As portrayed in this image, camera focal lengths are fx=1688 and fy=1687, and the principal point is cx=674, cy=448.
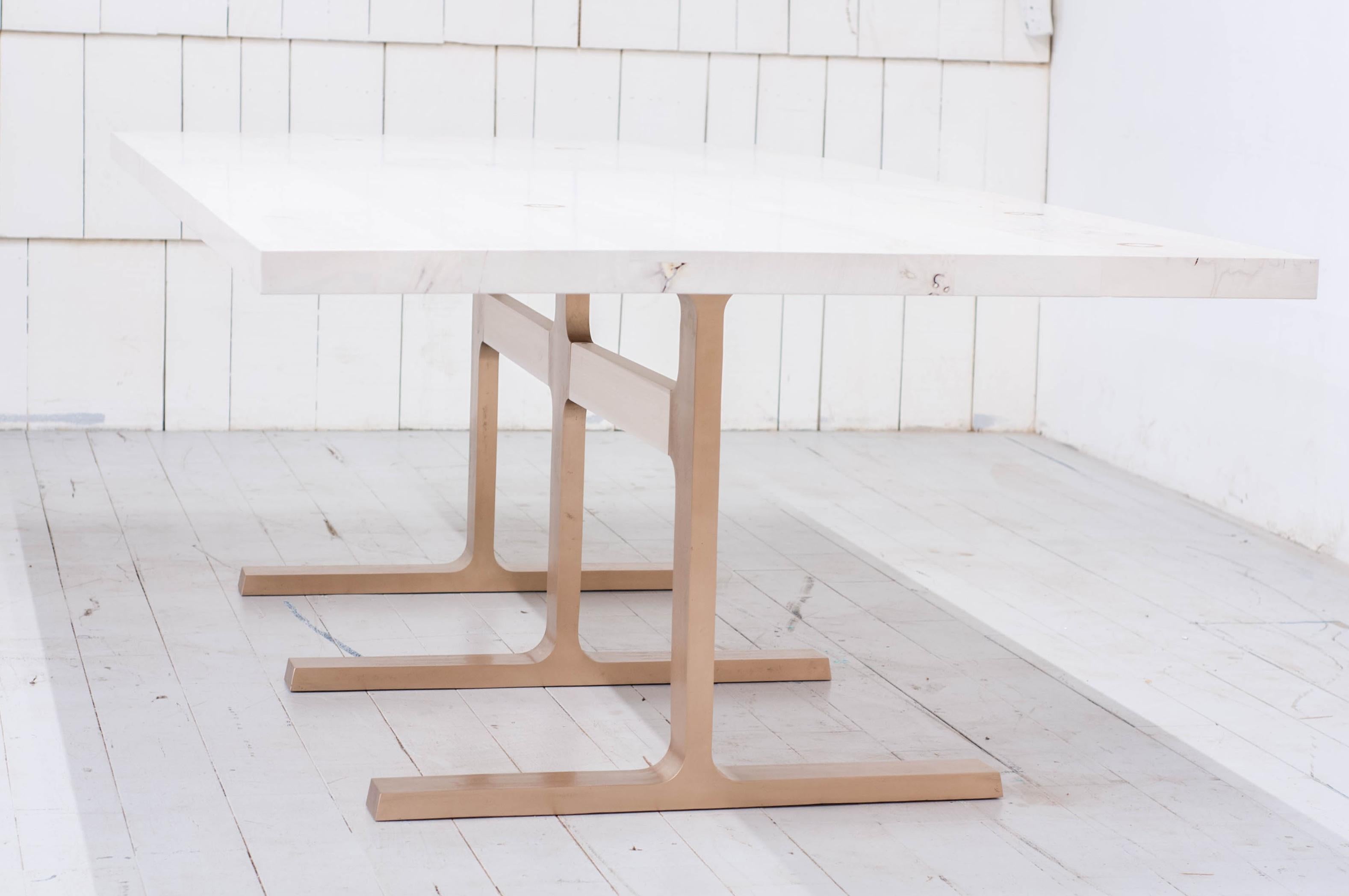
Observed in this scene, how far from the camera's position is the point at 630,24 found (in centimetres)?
432

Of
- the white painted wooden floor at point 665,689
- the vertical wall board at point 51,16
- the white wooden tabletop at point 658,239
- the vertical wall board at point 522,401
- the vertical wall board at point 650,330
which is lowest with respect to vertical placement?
the white painted wooden floor at point 665,689

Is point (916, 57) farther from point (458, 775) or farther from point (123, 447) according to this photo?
point (458, 775)

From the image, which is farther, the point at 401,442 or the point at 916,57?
the point at 916,57

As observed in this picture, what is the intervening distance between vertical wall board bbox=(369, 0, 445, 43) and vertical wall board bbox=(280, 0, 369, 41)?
2cm

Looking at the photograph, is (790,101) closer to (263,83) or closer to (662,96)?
(662,96)

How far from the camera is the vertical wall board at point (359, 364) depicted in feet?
14.0

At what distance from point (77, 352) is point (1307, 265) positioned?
319 cm

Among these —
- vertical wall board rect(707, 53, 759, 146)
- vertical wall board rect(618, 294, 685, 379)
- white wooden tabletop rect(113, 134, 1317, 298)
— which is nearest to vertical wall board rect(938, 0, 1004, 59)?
vertical wall board rect(707, 53, 759, 146)

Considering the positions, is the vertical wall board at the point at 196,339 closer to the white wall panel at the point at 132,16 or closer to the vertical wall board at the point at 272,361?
the vertical wall board at the point at 272,361

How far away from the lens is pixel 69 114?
405 centimetres

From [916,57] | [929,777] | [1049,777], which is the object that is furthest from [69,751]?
[916,57]

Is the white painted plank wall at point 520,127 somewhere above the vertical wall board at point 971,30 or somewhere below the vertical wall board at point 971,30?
below

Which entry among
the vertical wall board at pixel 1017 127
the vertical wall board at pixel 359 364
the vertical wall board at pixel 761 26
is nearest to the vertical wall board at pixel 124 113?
the vertical wall board at pixel 359 364

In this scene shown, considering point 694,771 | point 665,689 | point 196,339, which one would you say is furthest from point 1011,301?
point 694,771
